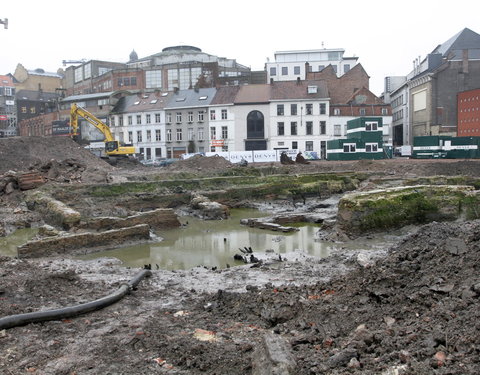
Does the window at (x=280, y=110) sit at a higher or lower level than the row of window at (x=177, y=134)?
higher

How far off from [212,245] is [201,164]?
21.2m

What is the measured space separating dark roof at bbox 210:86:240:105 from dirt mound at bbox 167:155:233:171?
17.4m

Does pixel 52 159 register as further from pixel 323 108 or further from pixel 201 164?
pixel 323 108

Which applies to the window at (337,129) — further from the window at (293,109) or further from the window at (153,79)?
the window at (153,79)

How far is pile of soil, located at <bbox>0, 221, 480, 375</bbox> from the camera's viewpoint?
4762 millimetres

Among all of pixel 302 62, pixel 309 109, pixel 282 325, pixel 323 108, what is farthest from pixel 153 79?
pixel 282 325

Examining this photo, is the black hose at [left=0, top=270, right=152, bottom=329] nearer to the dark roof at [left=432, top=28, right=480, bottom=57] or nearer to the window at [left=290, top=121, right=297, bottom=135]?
the window at [left=290, top=121, right=297, bottom=135]

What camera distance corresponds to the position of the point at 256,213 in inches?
899

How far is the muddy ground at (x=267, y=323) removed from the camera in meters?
4.75

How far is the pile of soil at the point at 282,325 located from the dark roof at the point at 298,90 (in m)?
45.2

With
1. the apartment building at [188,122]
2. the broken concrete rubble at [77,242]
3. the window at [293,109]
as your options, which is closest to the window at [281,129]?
the window at [293,109]

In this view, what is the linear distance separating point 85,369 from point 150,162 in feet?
134

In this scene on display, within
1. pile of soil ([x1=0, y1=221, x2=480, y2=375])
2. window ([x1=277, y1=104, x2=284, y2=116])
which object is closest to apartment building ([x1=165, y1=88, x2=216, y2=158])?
window ([x1=277, y1=104, x2=284, y2=116])

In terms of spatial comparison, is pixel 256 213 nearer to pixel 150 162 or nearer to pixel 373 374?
pixel 373 374
